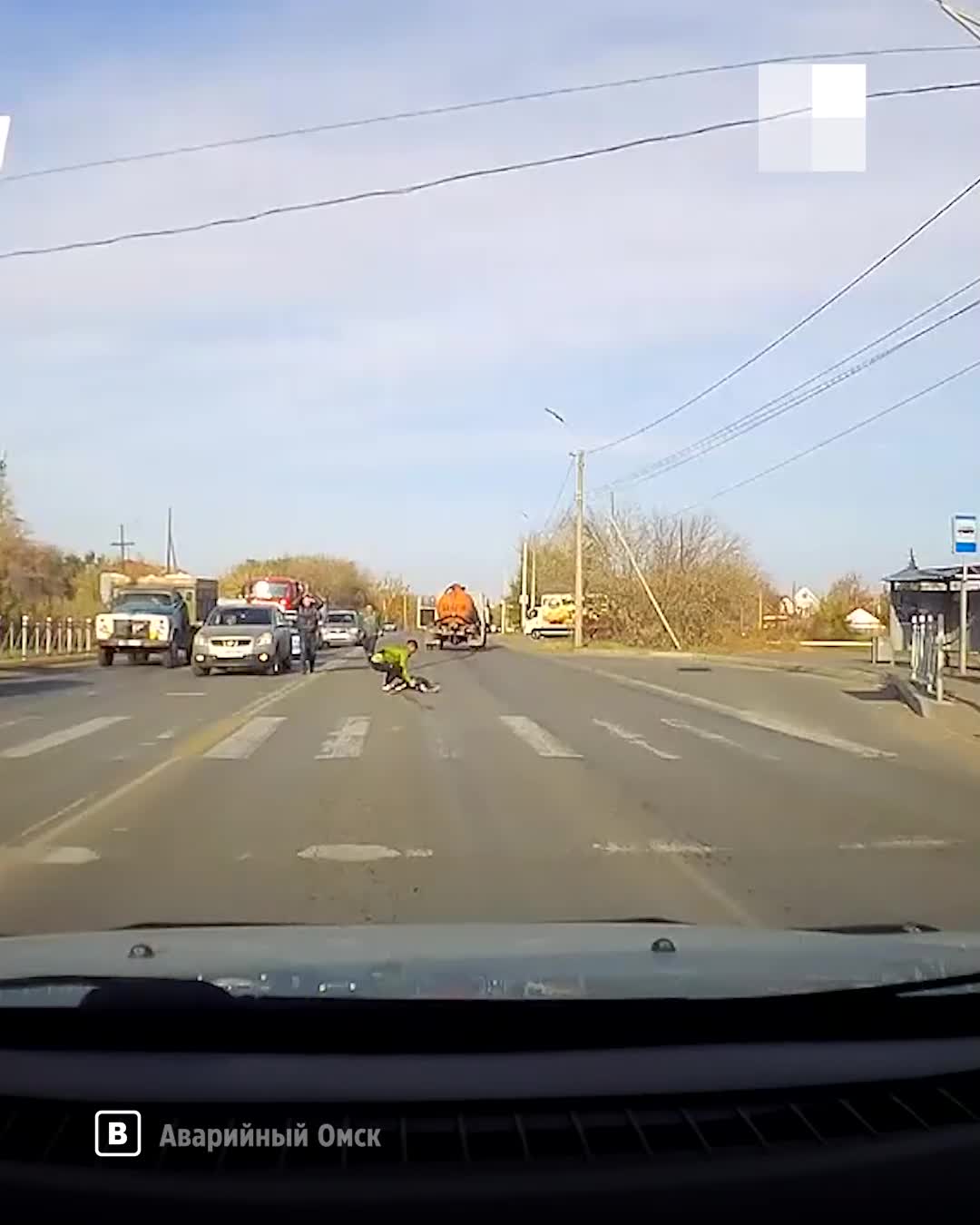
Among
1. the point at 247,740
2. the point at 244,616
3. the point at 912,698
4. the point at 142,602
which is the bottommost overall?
the point at 912,698

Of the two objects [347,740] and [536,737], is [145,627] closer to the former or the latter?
[536,737]

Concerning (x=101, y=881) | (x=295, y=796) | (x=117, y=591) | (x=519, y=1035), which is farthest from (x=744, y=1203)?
(x=117, y=591)

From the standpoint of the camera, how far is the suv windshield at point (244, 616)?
1531 inches

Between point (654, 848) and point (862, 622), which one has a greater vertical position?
point (654, 848)

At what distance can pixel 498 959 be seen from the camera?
181 inches

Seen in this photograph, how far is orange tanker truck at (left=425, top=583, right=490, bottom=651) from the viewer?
200 feet

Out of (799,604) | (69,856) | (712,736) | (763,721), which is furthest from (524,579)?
(69,856)

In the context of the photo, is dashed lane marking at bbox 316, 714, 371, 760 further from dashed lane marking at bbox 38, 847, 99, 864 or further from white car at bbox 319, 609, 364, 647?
white car at bbox 319, 609, 364, 647

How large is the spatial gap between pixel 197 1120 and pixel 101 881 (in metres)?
6.25

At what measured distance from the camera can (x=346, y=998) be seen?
12.3 ft

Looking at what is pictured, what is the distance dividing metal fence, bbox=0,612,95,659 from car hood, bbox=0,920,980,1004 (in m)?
46.2

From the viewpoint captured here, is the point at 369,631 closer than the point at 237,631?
No

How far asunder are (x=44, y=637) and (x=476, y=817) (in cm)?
4982

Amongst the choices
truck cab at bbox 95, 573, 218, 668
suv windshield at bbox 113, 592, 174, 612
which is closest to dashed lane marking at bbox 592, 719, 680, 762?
truck cab at bbox 95, 573, 218, 668
